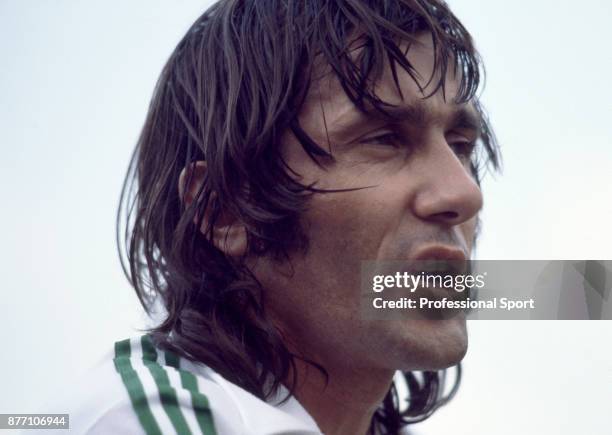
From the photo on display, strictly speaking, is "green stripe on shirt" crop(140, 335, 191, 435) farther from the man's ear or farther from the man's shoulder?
the man's ear

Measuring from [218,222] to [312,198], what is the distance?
22cm

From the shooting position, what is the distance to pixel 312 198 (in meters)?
1.52

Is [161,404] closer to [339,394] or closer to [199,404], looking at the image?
[199,404]

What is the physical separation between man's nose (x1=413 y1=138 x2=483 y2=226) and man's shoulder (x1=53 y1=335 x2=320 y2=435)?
1.40 ft

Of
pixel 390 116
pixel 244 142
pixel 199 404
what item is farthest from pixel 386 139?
pixel 199 404

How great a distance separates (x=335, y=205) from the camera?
1503 millimetres

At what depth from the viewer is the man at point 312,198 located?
4.83 ft

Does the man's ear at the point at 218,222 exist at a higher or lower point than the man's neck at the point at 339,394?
higher

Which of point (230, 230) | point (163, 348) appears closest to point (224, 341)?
point (163, 348)

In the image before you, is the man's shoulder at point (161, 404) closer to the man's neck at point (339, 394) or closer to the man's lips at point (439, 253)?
the man's neck at point (339, 394)

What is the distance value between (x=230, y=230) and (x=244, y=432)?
505 millimetres

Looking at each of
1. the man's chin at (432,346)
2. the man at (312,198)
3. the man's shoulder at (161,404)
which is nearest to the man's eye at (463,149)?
the man at (312,198)

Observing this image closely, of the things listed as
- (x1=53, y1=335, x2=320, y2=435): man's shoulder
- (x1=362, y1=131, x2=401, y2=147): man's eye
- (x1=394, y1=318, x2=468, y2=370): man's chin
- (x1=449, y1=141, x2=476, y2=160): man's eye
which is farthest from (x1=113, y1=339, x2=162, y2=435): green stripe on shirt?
(x1=449, y1=141, x2=476, y2=160): man's eye

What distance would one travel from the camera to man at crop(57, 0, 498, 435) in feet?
4.83
